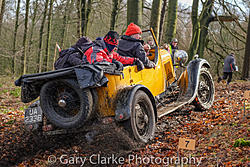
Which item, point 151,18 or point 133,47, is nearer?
point 133,47

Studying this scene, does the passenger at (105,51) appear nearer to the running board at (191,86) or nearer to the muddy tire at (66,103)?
the muddy tire at (66,103)

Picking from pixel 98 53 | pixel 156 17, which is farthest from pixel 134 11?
pixel 98 53

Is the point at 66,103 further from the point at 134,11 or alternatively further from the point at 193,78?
the point at 134,11

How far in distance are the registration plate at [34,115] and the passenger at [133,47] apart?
6.79ft

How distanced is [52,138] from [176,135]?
2516mm

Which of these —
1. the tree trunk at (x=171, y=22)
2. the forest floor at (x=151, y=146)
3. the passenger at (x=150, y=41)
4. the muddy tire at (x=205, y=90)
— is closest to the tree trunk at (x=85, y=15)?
the tree trunk at (x=171, y=22)

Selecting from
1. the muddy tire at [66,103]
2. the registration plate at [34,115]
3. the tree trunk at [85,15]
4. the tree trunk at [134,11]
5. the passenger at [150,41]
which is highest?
the tree trunk at [85,15]

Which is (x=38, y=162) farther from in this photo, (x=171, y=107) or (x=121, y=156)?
(x=171, y=107)

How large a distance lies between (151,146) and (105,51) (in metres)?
1.90

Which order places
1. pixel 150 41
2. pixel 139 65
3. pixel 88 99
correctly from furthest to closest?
pixel 150 41
pixel 139 65
pixel 88 99

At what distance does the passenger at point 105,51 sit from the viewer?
188 inches

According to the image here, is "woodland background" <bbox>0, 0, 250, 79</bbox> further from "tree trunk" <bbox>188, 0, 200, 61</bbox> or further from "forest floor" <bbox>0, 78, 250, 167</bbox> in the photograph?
"forest floor" <bbox>0, 78, 250, 167</bbox>

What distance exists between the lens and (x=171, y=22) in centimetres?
1282

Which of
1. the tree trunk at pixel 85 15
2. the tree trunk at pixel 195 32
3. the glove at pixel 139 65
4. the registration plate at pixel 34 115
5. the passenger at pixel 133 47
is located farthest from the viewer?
the tree trunk at pixel 195 32
